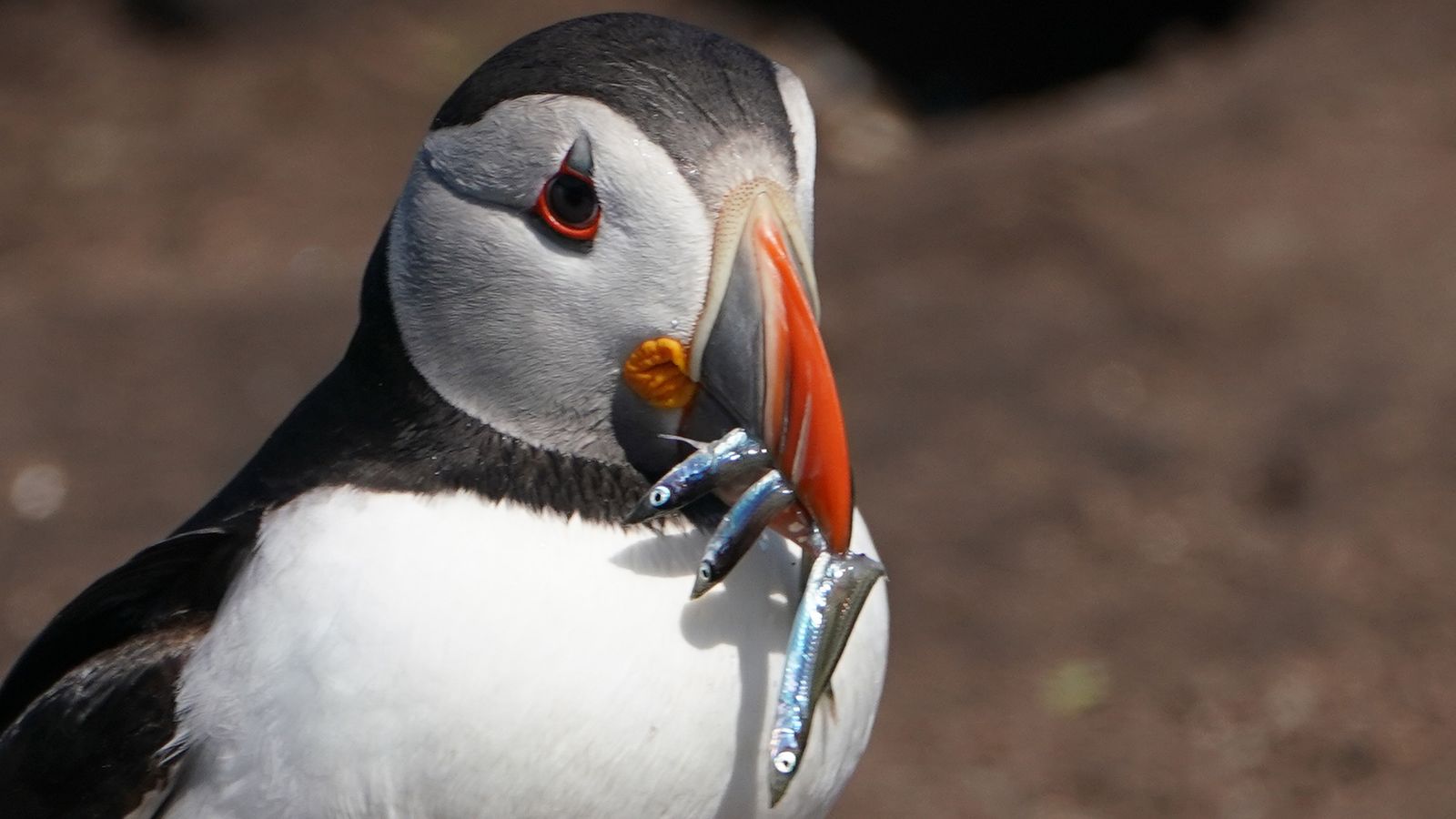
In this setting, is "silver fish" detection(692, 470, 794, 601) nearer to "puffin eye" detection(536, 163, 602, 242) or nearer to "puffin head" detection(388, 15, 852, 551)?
"puffin head" detection(388, 15, 852, 551)

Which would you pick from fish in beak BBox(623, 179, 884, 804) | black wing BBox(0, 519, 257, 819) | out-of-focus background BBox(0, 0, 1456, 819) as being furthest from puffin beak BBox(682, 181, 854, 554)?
out-of-focus background BBox(0, 0, 1456, 819)

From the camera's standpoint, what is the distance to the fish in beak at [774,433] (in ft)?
7.18

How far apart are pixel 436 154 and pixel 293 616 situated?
0.66m

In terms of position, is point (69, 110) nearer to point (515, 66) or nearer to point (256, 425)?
point (256, 425)

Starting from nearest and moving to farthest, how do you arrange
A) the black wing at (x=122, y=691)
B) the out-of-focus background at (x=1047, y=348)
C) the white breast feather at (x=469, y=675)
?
the white breast feather at (x=469, y=675) < the black wing at (x=122, y=691) < the out-of-focus background at (x=1047, y=348)

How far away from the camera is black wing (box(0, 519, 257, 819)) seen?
2.36 metres

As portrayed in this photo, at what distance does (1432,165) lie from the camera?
6941mm

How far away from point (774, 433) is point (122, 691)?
986 millimetres

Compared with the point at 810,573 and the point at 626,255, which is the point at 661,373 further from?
the point at 810,573

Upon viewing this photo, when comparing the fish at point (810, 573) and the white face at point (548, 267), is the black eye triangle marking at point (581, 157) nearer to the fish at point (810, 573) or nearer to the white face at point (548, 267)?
the white face at point (548, 267)

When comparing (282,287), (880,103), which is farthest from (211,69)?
(880,103)

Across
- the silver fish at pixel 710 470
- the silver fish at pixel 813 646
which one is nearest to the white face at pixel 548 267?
the silver fish at pixel 710 470

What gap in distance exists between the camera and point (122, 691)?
7.85ft

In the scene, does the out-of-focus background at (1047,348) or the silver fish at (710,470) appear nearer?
the silver fish at (710,470)
